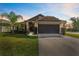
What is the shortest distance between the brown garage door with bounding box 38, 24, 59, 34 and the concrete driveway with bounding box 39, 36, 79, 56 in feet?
0.33

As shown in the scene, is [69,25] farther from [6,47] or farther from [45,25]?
[6,47]

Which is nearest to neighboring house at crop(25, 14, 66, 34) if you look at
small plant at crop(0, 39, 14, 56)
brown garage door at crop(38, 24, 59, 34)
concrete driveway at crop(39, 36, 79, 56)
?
brown garage door at crop(38, 24, 59, 34)

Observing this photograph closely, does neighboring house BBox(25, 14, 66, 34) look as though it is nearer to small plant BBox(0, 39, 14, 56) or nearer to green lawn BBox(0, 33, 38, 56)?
green lawn BBox(0, 33, 38, 56)

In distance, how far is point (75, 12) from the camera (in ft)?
34.1

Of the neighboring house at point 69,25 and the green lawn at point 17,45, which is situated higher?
the neighboring house at point 69,25

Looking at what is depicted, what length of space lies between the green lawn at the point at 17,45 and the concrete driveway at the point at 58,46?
9 centimetres

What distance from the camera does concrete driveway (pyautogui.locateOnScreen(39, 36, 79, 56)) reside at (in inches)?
410

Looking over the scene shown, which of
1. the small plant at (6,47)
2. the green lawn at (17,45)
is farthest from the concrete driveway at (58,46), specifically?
the small plant at (6,47)

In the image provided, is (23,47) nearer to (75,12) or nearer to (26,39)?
(26,39)

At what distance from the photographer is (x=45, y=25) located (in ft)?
34.3

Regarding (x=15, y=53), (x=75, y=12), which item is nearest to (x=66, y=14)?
(x=75, y=12)

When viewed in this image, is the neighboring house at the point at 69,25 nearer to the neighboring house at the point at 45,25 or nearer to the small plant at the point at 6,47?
the neighboring house at the point at 45,25

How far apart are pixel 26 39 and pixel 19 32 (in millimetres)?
122

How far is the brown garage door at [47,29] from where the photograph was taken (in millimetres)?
10445
